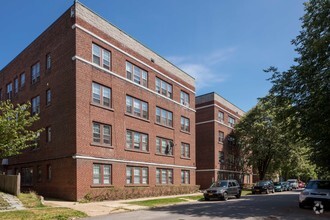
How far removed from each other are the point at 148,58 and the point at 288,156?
27.3m

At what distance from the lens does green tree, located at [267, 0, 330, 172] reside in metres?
18.7

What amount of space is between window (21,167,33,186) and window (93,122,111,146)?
294 inches

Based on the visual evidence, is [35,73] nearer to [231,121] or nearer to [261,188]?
[261,188]

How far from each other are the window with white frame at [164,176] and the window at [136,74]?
8410mm

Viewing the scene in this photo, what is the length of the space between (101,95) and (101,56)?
3.10m

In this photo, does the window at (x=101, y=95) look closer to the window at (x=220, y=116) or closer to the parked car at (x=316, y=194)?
the parked car at (x=316, y=194)

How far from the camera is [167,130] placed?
3603 centimetres

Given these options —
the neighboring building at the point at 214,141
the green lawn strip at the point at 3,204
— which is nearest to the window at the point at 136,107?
the green lawn strip at the point at 3,204

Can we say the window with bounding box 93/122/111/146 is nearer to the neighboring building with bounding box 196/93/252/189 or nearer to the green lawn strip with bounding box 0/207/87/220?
the green lawn strip with bounding box 0/207/87/220

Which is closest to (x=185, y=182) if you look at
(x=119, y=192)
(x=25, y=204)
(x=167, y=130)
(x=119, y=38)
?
(x=167, y=130)

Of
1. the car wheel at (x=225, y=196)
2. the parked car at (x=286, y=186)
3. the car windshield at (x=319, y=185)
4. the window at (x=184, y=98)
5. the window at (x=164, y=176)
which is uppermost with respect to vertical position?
the window at (x=184, y=98)

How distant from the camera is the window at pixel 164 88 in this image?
1399 inches

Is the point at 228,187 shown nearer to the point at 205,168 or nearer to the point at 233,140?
the point at 205,168

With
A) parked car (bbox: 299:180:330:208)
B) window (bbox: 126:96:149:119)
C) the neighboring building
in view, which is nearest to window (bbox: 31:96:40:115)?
window (bbox: 126:96:149:119)
